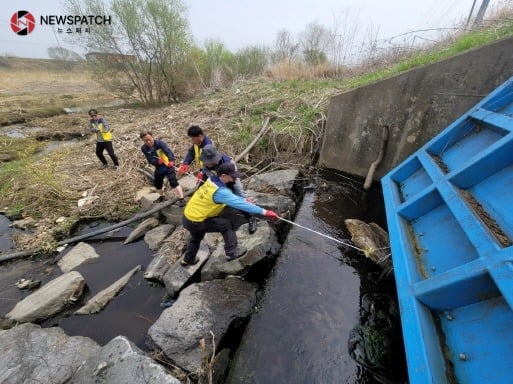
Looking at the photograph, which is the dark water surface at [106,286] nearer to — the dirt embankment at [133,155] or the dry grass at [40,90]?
the dirt embankment at [133,155]

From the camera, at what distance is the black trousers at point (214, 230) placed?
3.23m

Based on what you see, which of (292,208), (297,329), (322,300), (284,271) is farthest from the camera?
(292,208)

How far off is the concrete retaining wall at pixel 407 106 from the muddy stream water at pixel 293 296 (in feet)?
2.75

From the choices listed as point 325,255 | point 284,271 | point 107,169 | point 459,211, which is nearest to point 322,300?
point 284,271

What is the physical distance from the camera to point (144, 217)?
4.99 meters

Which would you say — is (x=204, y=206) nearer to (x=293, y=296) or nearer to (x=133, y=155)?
(x=293, y=296)

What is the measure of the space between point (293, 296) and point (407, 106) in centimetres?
381

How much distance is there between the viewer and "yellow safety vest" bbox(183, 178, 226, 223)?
3010mm

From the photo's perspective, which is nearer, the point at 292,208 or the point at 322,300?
the point at 322,300

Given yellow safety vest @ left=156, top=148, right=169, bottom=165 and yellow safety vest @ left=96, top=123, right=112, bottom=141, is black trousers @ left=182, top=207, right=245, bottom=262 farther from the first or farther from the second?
yellow safety vest @ left=96, top=123, right=112, bottom=141

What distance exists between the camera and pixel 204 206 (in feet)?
10.2

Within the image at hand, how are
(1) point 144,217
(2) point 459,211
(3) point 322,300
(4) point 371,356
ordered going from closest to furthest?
(2) point 459,211
(4) point 371,356
(3) point 322,300
(1) point 144,217

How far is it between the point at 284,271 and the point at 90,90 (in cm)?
3079

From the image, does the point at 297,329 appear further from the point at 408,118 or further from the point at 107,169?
the point at 107,169
